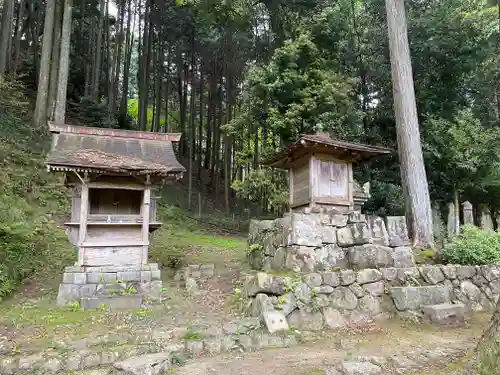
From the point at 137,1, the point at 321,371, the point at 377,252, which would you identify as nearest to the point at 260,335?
the point at 321,371

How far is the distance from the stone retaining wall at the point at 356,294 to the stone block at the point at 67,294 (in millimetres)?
3969

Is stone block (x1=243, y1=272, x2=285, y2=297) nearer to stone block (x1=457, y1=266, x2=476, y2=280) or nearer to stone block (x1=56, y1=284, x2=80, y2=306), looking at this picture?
stone block (x1=56, y1=284, x2=80, y2=306)

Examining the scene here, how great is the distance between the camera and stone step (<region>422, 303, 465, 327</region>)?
7.54 m

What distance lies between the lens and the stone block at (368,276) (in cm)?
805

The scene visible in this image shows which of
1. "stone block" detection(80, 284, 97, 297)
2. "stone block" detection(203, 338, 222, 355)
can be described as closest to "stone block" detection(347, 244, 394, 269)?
"stone block" detection(203, 338, 222, 355)

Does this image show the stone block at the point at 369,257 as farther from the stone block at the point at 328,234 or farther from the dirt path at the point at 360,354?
the dirt path at the point at 360,354

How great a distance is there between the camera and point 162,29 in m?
23.1

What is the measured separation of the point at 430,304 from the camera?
7965 mm

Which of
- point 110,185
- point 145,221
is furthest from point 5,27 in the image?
point 145,221

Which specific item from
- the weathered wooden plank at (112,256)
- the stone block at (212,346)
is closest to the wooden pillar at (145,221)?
the weathered wooden plank at (112,256)

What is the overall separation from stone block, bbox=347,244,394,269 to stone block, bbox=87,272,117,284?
19.0 feet

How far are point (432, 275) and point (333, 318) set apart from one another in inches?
110

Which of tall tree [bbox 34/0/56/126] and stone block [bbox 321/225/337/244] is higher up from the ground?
tall tree [bbox 34/0/56/126]

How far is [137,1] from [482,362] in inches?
1085
